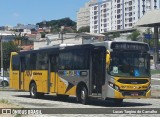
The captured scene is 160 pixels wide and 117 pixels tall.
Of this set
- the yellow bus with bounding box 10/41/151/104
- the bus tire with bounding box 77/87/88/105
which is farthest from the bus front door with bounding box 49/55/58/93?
the bus tire with bounding box 77/87/88/105

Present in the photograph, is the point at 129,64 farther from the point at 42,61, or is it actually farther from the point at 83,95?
the point at 42,61

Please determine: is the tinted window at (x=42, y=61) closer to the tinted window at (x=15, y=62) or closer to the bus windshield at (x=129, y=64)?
the tinted window at (x=15, y=62)

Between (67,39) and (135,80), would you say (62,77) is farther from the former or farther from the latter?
(67,39)

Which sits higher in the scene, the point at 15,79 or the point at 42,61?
the point at 42,61

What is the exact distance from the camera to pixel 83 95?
2227 centimetres

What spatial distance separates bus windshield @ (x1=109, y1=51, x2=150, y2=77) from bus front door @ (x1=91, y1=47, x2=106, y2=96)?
59 centimetres

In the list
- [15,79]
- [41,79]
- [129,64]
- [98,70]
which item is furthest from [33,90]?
[129,64]

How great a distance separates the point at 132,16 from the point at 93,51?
179m

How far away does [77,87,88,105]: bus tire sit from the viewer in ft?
71.9

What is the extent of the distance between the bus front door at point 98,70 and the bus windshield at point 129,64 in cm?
59

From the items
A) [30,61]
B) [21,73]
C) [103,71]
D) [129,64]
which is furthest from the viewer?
[21,73]

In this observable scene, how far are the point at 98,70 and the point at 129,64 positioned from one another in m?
1.55

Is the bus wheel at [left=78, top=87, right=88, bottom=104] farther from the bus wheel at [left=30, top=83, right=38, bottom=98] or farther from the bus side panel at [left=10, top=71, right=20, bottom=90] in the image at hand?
the bus side panel at [left=10, top=71, right=20, bottom=90]

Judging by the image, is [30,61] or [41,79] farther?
[30,61]
